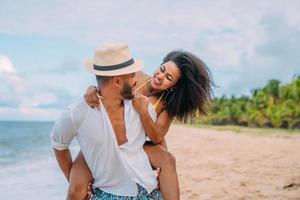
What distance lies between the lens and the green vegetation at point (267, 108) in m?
40.4

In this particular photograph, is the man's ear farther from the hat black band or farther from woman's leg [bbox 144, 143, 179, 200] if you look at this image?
woman's leg [bbox 144, 143, 179, 200]

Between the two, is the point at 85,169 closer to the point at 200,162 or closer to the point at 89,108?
the point at 89,108

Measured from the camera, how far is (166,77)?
3127 millimetres

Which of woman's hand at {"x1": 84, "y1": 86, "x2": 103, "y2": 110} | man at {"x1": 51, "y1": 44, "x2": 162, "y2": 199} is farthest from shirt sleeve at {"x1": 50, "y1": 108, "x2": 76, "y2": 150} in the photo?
woman's hand at {"x1": 84, "y1": 86, "x2": 103, "y2": 110}

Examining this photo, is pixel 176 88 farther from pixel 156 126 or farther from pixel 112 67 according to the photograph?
pixel 112 67

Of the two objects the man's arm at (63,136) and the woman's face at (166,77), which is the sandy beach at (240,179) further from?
the man's arm at (63,136)

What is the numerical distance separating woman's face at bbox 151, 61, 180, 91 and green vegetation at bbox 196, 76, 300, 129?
2898cm

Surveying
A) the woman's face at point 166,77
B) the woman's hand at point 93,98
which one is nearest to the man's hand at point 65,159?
the woman's hand at point 93,98

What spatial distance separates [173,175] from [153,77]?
27.6 inches

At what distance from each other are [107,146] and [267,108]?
144 ft

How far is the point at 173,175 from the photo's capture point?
8.97 feet

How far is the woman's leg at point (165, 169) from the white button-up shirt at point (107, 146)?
0.17 feet

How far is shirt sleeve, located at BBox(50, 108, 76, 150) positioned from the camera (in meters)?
2.54

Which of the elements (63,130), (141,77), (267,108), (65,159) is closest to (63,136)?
(63,130)
